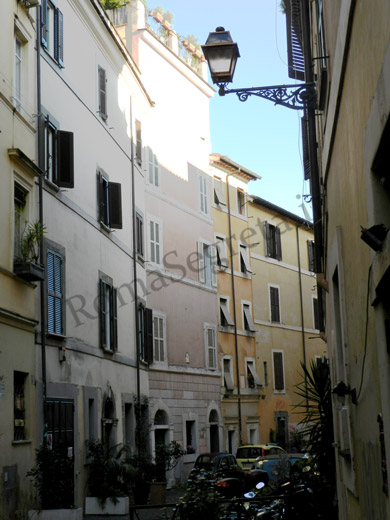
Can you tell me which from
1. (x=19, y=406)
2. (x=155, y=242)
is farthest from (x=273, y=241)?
(x=19, y=406)

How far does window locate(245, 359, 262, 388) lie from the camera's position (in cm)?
3706

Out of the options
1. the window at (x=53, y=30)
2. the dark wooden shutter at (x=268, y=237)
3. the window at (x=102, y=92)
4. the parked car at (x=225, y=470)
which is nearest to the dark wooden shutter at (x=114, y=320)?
the parked car at (x=225, y=470)

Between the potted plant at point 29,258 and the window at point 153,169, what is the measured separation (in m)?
13.5

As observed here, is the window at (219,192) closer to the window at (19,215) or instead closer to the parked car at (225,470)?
the parked car at (225,470)

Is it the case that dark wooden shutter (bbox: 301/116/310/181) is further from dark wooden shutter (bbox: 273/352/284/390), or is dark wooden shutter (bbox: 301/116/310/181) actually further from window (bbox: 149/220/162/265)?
dark wooden shutter (bbox: 273/352/284/390)

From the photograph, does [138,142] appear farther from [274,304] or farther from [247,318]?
[274,304]

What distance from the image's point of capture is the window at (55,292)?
1730 cm

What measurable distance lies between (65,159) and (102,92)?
536 centimetres

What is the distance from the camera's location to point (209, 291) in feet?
110

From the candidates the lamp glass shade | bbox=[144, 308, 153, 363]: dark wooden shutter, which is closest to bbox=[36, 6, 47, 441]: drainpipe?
the lamp glass shade

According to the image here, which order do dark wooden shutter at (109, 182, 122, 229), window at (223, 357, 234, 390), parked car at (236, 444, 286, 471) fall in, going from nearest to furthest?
dark wooden shutter at (109, 182, 122, 229) → parked car at (236, 444, 286, 471) → window at (223, 357, 234, 390)

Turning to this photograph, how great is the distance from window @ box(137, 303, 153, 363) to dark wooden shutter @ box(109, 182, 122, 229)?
147 inches

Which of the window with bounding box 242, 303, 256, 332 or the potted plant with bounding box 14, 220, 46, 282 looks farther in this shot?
the window with bounding box 242, 303, 256, 332

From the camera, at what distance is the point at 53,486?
A: 49.0 feet
